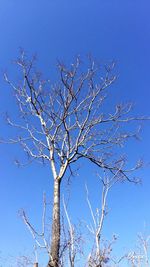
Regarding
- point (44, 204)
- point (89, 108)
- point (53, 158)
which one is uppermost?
point (89, 108)

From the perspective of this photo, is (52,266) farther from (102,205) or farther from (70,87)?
(70,87)

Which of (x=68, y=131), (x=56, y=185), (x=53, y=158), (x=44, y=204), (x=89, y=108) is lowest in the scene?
(x=44, y=204)

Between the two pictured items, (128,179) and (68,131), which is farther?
(128,179)

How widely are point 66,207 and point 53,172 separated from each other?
2.73 m

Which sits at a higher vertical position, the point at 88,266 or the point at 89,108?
the point at 89,108

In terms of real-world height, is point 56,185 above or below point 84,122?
below

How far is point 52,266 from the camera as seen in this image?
5781mm

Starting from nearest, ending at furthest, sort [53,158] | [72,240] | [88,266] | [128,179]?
1. [72,240]
2. [88,266]
3. [53,158]
4. [128,179]

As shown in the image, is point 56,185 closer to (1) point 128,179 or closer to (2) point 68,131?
(2) point 68,131

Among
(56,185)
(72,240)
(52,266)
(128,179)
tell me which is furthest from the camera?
(128,179)

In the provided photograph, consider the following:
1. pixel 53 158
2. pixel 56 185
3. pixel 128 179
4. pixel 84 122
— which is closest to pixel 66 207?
pixel 56 185

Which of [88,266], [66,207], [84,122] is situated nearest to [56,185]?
[84,122]

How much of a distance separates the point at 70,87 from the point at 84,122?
37.6 inches

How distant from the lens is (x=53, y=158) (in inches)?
329
